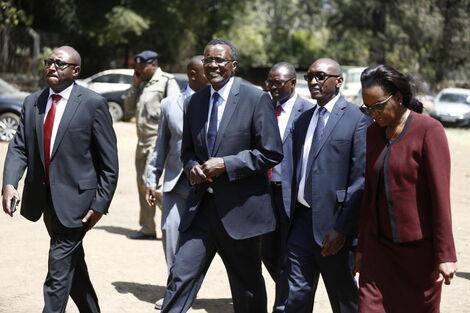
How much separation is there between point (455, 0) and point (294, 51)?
59.4 feet

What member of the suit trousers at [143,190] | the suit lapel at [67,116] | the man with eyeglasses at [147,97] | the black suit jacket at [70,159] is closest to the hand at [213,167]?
the black suit jacket at [70,159]

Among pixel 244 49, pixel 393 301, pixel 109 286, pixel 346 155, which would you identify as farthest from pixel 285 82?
pixel 244 49

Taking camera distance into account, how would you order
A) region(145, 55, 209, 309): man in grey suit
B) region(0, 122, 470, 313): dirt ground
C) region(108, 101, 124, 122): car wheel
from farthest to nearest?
region(108, 101, 124, 122): car wheel < region(0, 122, 470, 313): dirt ground < region(145, 55, 209, 309): man in grey suit

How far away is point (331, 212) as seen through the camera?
563cm

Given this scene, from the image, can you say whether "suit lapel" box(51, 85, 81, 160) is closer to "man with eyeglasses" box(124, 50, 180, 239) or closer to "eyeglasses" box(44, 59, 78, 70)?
"eyeglasses" box(44, 59, 78, 70)

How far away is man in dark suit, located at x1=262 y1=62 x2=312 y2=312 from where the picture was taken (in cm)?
651

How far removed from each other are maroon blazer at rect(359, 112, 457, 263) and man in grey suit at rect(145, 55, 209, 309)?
2871mm

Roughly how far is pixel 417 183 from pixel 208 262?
1.78 metres

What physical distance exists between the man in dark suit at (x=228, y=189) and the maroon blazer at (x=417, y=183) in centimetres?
116

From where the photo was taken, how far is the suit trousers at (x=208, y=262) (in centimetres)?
582

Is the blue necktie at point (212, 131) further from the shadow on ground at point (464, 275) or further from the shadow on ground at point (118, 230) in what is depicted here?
the shadow on ground at point (118, 230)

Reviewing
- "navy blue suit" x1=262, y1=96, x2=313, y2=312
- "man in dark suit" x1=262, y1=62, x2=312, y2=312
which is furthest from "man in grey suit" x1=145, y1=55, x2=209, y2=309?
"navy blue suit" x1=262, y1=96, x2=313, y2=312

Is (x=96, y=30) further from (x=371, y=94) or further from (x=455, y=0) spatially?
(x=371, y=94)

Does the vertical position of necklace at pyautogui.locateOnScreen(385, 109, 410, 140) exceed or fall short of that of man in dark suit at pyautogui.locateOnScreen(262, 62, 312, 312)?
it exceeds it
